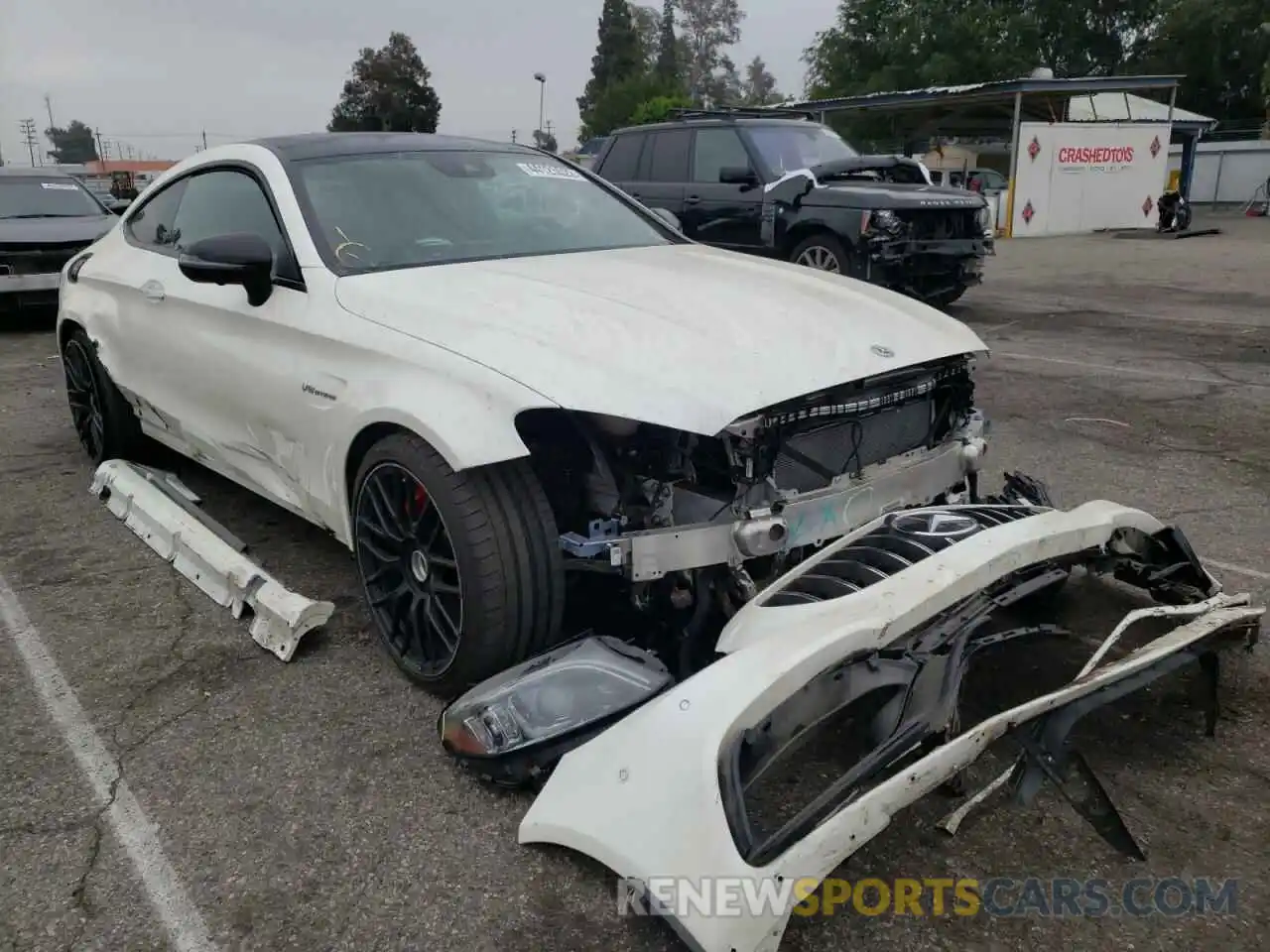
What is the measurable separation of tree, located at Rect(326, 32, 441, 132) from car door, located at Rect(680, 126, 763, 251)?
206ft

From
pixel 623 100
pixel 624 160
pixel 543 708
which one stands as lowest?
pixel 543 708

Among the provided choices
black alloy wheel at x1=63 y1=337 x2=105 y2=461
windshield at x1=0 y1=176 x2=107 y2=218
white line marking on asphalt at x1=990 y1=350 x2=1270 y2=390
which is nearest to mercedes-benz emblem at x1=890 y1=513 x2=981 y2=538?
black alloy wheel at x1=63 y1=337 x2=105 y2=461

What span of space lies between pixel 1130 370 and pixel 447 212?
590cm

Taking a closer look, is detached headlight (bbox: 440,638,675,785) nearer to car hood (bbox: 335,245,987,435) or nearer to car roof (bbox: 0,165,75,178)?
car hood (bbox: 335,245,987,435)

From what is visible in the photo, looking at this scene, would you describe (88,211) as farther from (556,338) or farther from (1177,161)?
(1177,161)

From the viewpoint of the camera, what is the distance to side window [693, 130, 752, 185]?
9719mm

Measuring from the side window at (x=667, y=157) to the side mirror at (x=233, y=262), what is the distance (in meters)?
7.28

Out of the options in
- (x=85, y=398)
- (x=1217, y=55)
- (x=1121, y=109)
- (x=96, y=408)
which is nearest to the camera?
(x=96, y=408)

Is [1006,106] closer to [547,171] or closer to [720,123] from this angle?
[720,123]

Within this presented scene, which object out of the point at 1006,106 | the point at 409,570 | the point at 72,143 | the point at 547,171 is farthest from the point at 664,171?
the point at 72,143

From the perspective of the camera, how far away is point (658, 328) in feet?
9.25

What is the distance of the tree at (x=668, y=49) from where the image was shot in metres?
87.1

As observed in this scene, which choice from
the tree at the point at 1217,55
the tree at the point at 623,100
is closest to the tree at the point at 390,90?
the tree at the point at 623,100

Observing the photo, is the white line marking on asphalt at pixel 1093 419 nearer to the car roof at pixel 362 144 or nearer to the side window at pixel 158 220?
the car roof at pixel 362 144
